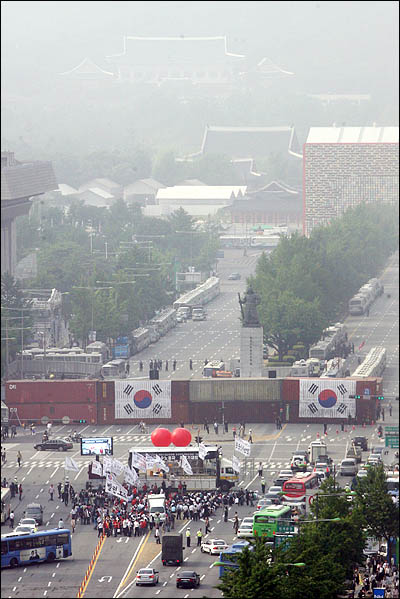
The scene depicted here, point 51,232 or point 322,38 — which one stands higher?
point 322,38

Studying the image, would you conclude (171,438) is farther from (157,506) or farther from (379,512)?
(379,512)

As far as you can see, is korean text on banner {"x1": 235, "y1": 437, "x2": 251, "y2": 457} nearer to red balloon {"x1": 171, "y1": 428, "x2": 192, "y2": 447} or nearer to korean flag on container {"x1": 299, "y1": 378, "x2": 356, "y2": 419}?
red balloon {"x1": 171, "y1": 428, "x2": 192, "y2": 447}

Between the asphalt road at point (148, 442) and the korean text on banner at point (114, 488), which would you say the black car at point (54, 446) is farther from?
the korean text on banner at point (114, 488)

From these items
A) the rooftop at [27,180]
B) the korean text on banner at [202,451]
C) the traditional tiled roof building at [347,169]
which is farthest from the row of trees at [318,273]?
the korean text on banner at [202,451]

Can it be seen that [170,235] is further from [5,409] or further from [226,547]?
[226,547]

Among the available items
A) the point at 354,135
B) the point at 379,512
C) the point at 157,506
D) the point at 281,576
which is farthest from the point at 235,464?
the point at 354,135

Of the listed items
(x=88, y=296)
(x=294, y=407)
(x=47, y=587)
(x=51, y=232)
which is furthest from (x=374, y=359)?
(x=51, y=232)
